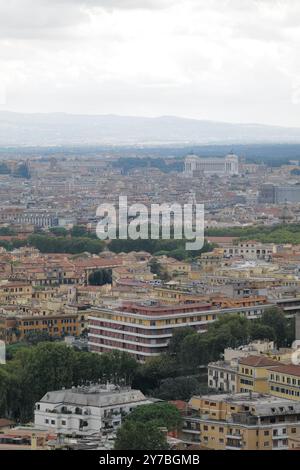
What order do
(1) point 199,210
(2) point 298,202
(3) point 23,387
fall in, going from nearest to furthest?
(3) point 23,387, (1) point 199,210, (2) point 298,202

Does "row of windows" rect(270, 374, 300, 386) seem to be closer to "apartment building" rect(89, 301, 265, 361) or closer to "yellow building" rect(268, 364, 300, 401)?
"yellow building" rect(268, 364, 300, 401)

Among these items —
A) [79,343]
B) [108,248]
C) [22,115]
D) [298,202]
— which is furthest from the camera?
[22,115]

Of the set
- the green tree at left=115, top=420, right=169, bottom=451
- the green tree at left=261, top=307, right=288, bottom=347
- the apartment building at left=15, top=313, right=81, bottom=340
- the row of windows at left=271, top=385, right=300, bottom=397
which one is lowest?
the apartment building at left=15, top=313, right=81, bottom=340

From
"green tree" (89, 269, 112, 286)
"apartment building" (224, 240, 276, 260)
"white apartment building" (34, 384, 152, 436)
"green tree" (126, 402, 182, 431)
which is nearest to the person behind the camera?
"green tree" (126, 402, 182, 431)

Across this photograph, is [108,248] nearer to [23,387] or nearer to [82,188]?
[23,387]

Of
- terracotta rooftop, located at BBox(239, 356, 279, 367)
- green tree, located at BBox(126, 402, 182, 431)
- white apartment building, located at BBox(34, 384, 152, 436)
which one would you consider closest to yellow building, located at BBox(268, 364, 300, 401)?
terracotta rooftop, located at BBox(239, 356, 279, 367)

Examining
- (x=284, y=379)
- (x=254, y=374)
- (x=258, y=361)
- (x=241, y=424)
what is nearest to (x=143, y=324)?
(x=258, y=361)

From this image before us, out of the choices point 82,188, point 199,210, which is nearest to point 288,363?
point 199,210
